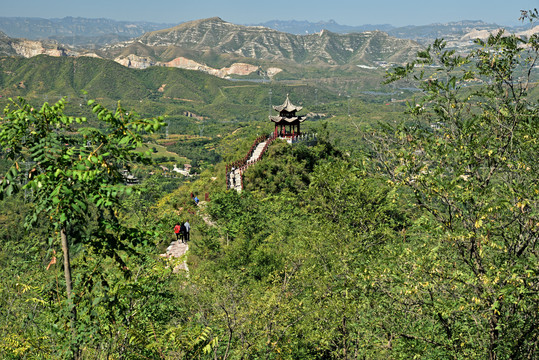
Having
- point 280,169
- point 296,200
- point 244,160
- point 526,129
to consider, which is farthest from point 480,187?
point 244,160

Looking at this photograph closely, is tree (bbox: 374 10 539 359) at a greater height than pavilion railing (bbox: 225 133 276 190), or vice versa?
tree (bbox: 374 10 539 359)

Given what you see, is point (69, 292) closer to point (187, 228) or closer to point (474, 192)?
point (474, 192)

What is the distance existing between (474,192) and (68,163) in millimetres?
6269

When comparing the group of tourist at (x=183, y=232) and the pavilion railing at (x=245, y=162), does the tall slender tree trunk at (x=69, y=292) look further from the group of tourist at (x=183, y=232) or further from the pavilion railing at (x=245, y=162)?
the pavilion railing at (x=245, y=162)

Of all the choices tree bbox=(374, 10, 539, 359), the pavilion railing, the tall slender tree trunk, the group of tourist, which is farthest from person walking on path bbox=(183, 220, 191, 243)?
the tall slender tree trunk

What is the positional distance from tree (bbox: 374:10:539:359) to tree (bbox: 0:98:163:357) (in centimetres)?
467

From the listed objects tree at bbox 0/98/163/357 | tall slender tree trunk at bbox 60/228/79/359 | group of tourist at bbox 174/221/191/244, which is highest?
tree at bbox 0/98/163/357

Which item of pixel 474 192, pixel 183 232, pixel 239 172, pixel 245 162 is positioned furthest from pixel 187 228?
pixel 474 192

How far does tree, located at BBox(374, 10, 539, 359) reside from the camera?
7.26 meters

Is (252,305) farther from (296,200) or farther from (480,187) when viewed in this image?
(296,200)

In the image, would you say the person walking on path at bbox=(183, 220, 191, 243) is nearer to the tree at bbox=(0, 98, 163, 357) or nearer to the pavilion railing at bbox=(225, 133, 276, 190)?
the pavilion railing at bbox=(225, 133, 276, 190)

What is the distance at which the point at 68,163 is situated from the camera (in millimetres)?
5262

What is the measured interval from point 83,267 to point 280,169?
32.3 meters

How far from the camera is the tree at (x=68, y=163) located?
4.96 m
